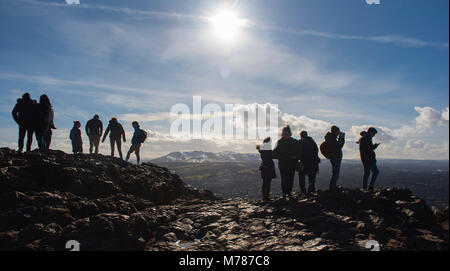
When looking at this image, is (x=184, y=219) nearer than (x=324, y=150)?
Yes

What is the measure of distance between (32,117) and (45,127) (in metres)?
1.01

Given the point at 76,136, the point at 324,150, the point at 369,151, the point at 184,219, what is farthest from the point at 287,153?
the point at 76,136

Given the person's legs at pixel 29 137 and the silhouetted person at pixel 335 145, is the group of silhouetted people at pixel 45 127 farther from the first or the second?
the silhouetted person at pixel 335 145

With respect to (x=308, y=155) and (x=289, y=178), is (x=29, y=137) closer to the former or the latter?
(x=289, y=178)

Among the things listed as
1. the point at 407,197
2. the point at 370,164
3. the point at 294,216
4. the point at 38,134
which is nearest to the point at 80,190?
the point at 38,134

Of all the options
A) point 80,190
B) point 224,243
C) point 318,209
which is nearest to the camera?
point 224,243

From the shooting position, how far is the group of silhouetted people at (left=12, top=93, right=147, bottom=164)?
17.8 meters

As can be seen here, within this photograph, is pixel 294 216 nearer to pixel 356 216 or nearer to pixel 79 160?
pixel 356 216

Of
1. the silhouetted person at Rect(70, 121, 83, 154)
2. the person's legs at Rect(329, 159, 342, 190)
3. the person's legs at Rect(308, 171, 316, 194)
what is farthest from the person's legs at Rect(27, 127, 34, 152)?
the person's legs at Rect(329, 159, 342, 190)

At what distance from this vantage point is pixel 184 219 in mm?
14273

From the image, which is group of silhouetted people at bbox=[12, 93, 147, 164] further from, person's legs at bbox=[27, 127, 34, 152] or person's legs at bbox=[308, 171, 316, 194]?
person's legs at bbox=[308, 171, 316, 194]
